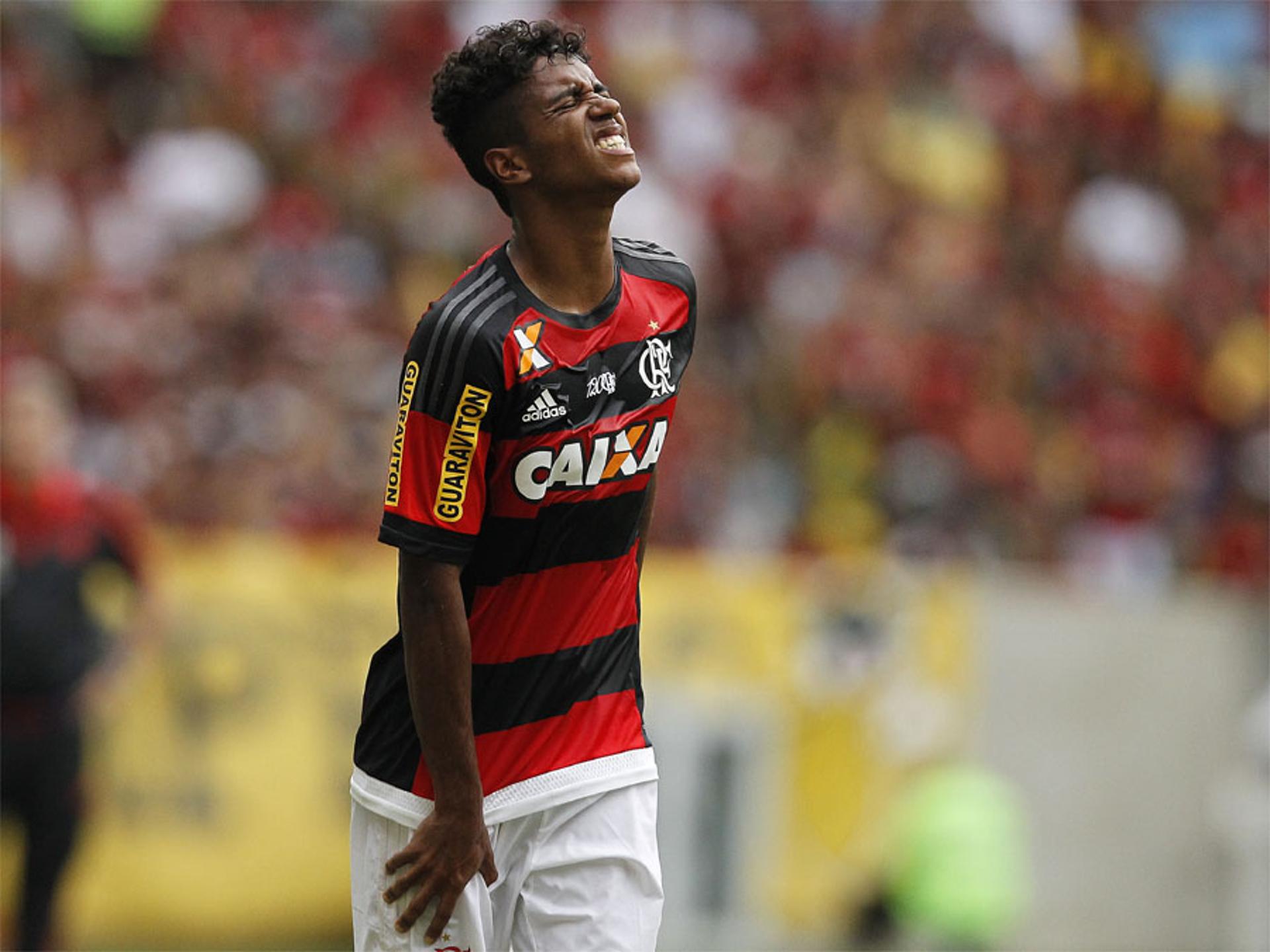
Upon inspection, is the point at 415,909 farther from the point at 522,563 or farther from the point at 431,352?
the point at 431,352

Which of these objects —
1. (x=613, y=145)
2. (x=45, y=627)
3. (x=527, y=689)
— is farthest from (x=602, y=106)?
(x=45, y=627)

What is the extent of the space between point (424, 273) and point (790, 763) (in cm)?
391

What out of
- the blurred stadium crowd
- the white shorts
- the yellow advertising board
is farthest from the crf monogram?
the blurred stadium crowd

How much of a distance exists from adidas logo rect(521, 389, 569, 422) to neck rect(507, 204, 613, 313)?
194 mm

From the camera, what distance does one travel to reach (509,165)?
11.6 feet

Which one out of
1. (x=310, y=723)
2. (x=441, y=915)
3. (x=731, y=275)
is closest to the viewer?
(x=441, y=915)

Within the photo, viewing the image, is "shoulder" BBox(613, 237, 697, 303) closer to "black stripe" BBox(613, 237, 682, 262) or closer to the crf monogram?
"black stripe" BBox(613, 237, 682, 262)

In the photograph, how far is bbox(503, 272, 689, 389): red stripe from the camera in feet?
11.1

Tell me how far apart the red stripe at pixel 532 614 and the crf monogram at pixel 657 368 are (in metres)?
0.35

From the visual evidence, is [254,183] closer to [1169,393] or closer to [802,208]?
[802,208]

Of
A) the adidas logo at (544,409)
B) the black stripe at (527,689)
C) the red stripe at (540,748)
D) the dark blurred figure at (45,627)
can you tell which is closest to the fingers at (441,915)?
the red stripe at (540,748)

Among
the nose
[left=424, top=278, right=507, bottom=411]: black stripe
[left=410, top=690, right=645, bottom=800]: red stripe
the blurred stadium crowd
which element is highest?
the blurred stadium crowd

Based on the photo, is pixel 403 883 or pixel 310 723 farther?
pixel 310 723

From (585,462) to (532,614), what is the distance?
0.30m
